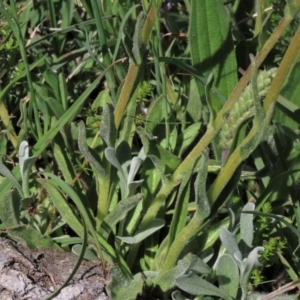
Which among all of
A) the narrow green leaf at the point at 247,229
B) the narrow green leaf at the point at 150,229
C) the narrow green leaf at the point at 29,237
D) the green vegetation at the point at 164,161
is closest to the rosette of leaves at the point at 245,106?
the green vegetation at the point at 164,161

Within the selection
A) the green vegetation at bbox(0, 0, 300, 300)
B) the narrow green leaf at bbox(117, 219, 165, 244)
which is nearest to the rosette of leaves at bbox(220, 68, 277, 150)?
the green vegetation at bbox(0, 0, 300, 300)

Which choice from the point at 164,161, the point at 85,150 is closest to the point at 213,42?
the point at 164,161

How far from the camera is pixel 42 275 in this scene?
194 centimetres

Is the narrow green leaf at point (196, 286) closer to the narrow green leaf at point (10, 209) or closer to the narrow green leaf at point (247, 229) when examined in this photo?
the narrow green leaf at point (247, 229)

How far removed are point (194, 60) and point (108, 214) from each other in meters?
0.78

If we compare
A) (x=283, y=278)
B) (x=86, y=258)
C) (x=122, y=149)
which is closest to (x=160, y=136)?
(x=122, y=149)

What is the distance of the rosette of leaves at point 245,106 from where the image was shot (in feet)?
5.62

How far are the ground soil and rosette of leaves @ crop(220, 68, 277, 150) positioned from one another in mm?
661

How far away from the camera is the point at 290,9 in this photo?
1.60 meters

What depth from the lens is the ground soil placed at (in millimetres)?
1881

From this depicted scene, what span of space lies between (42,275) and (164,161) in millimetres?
602

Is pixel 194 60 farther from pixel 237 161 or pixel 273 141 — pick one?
pixel 237 161

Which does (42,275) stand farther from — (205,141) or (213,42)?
(213,42)

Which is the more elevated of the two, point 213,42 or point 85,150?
point 213,42
